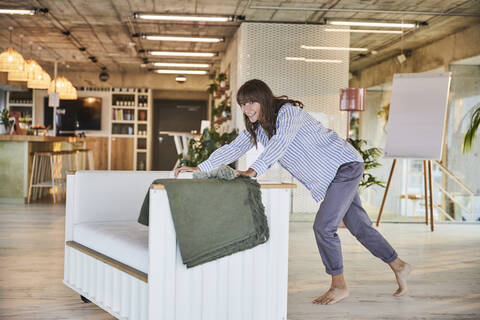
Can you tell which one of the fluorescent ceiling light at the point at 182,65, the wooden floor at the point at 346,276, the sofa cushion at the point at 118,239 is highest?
the fluorescent ceiling light at the point at 182,65

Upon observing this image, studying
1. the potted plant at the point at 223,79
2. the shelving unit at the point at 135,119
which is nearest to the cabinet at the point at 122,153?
the shelving unit at the point at 135,119

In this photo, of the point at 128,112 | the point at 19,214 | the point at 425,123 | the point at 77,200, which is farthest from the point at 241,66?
the point at 128,112

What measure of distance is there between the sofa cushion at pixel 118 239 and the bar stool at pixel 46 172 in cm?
507

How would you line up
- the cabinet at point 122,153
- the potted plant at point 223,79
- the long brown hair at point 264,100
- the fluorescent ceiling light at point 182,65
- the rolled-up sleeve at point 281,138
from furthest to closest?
the cabinet at point 122,153
the fluorescent ceiling light at point 182,65
the potted plant at point 223,79
the long brown hair at point 264,100
the rolled-up sleeve at point 281,138

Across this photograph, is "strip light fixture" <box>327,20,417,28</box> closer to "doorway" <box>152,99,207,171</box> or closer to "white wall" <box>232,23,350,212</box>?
"white wall" <box>232,23,350,212</box>

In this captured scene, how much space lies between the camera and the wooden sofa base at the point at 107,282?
2.22 metres

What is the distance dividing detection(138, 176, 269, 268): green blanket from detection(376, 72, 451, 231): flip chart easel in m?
4.10

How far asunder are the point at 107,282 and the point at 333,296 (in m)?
1.30

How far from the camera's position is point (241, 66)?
7.12 meters

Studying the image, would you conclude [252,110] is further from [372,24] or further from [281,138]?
[372,24]

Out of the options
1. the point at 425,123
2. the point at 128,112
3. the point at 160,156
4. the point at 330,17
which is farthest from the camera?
the point at 160,156

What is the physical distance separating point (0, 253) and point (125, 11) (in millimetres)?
4217

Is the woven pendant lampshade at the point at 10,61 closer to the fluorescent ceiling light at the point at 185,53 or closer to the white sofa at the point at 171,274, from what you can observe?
the fluorescent ceiling light at the point at 185,53

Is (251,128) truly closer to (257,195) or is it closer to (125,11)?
(257,195)
